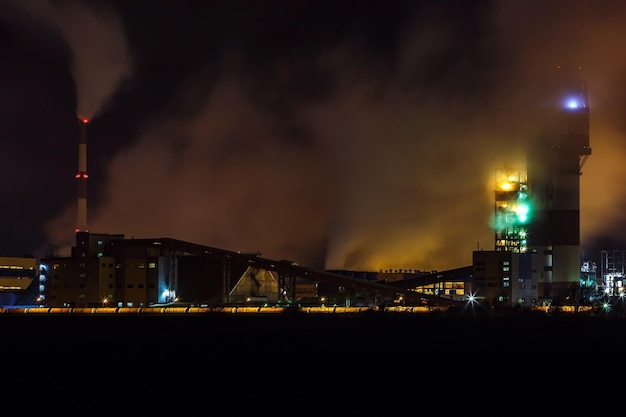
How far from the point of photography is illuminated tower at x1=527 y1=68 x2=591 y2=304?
124438 millimetres

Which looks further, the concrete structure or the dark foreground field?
the concrete structure

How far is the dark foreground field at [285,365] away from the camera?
33.2 m

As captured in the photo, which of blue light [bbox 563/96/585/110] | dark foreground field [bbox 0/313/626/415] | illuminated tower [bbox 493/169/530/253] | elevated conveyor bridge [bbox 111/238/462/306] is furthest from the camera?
illuminated tower [bbox 493/169/530/253]

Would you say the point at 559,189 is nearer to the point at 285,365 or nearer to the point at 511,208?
the point at 511,208

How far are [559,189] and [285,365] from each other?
285 ft

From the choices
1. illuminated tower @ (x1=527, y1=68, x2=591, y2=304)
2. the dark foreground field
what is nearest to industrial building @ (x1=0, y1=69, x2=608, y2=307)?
illuminated tower @ (x1=527, y1=68, x2=591, y2=304)

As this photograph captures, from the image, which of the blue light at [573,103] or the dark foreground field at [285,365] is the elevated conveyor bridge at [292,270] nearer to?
the blue light at [573,103]

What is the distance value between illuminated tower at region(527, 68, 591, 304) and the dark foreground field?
49829mm

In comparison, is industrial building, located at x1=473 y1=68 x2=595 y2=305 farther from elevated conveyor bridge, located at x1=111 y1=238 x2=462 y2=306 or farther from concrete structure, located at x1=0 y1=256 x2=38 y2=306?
concrete structure, located at x1=0 y1=256 x2=38 y2=306

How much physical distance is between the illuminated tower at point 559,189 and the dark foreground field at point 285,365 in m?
49.8

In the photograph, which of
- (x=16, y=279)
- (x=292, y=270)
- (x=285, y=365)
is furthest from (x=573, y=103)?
(x=285, y=365)

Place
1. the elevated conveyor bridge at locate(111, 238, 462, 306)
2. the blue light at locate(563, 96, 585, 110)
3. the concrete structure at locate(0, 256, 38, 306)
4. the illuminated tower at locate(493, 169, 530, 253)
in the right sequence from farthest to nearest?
the concrete structure at locate(0, 256, 38, 306)
the illuminated tower at locate(493, 169, 530, 253)
the blue light at locate(563, 96, 585, 110)
the elevated conveyor bridge at locate(111, 238, 462, 306)

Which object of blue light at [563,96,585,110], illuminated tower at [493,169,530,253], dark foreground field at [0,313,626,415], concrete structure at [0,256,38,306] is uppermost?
blue light at [563,96,585,110]

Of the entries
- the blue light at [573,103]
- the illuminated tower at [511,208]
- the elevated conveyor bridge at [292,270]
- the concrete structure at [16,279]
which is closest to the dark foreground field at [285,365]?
the elevated conveyor bridge at [292,270]
